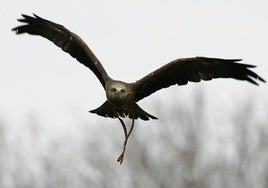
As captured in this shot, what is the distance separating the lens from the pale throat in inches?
567

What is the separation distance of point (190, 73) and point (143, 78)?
0.63 metres

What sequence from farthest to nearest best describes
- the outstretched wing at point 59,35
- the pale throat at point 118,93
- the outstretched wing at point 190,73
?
the outstretched wing at point 59,35, the outstretched wing at point 190,73, the pale throat at point 118,93

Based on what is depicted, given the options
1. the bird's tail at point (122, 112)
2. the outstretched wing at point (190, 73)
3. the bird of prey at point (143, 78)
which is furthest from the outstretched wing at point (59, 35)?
the outstretched wing at point (190, 73)

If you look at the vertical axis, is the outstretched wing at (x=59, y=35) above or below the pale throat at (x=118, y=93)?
above

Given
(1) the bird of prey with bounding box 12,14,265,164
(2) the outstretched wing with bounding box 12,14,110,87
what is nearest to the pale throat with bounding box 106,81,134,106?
(1) the bird of prey with bounding box 12,14,265,164

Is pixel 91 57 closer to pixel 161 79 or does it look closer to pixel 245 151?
pixel 161 79

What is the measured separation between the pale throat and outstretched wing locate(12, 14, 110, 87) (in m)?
0.81

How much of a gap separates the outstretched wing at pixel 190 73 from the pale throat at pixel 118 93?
0.24 m

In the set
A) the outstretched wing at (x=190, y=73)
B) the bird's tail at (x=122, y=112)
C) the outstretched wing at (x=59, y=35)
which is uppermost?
the outstretched wing at (x=59, y=35)

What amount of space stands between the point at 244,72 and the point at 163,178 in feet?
60.8

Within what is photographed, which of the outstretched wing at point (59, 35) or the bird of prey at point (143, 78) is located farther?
the outstretched wing at point (59, 35)

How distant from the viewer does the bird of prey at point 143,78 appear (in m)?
14.6

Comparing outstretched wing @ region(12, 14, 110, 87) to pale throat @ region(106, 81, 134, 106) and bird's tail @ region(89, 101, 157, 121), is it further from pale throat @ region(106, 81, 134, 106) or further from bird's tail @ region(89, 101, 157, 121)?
pale throat @ region(106, 81, 134, 106)

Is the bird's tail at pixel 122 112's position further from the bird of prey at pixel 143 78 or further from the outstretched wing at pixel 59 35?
the outstretched wing at pixel 59 35
